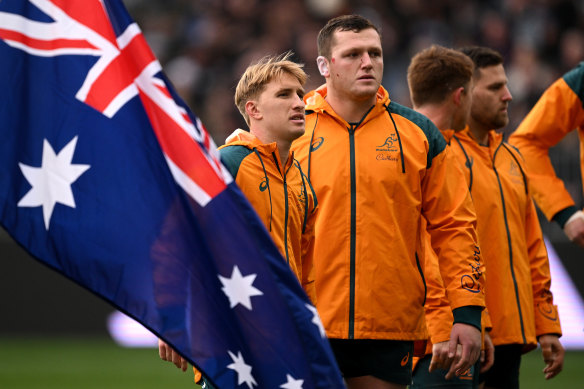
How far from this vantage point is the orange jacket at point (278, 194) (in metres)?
4.39

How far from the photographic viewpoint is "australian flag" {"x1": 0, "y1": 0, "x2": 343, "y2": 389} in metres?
3.04

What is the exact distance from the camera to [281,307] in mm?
3197

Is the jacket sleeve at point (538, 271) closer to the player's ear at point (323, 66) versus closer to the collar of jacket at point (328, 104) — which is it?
the collar of jacket at point (328, 104)

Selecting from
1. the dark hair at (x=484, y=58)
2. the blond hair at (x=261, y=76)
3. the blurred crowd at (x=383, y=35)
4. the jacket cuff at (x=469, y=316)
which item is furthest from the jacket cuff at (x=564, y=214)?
the blurred crowd at (x=383, y=35)

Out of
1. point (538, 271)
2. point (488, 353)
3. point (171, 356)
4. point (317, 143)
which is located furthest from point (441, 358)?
point (538, 271)

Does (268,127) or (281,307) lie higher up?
(268,127)

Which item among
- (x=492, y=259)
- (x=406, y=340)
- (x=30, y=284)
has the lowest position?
(x=406, y=340)

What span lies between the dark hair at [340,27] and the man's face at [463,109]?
0.85m

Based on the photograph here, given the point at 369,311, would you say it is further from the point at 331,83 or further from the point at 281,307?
the point at 281,307

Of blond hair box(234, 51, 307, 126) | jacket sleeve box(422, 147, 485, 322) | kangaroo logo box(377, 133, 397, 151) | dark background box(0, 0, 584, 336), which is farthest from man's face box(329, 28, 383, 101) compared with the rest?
dark background box(0, 0, 584, 336)

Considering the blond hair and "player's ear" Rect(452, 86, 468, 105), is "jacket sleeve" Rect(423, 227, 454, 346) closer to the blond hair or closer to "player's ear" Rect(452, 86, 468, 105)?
"player's ear" Rect(452, 86, 468, 105)

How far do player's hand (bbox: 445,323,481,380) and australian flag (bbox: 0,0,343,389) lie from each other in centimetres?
171

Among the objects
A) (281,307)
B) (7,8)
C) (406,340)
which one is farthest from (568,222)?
(7,8)

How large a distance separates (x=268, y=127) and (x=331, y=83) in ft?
2.20
